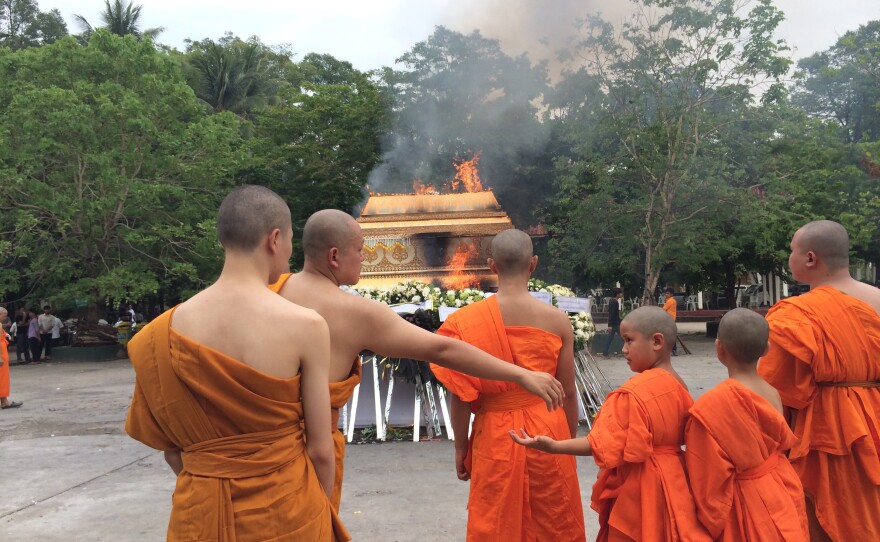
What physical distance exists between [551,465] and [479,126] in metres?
21.2

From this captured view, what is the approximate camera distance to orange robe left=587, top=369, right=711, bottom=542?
3096 millimetres

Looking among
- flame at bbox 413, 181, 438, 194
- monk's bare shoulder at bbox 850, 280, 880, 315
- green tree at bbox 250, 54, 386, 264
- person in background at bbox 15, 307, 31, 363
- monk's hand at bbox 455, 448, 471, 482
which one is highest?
green tree at bbox 250, 54, 386, 264

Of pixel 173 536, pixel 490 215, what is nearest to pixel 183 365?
pixel 173 536

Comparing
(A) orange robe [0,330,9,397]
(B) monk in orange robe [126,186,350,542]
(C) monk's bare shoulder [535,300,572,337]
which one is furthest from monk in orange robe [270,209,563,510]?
(A) orange robe [0,330,9,397]

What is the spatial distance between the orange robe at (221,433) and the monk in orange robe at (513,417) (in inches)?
53.5

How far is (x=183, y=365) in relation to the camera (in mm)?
2273

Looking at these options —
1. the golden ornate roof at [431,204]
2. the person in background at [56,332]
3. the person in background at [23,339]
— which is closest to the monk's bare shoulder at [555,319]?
the golden ornate roof at [431,204]

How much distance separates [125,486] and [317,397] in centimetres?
500

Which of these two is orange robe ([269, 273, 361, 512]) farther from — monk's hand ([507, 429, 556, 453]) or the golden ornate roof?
the golden ornate roof

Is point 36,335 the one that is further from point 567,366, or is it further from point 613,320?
point 567,366

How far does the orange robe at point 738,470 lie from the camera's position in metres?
3.07

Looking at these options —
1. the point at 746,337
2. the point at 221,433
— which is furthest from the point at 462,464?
Result: the point at 221,433

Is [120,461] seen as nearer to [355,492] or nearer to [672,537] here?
[355,492]

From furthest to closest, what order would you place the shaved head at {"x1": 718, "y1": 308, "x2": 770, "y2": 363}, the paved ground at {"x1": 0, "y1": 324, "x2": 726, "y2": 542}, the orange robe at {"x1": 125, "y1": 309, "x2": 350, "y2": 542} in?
the paved ground at {"x1": 0, "y1": 324, "x2": 726, "y2": 542}, the shaved head at {"x1": 718, "y1": 308, "x2": 770, "y2": 363}, the orange robe at {"x1": 125, "y1": 309, "x2": 350, "y2": 542}
